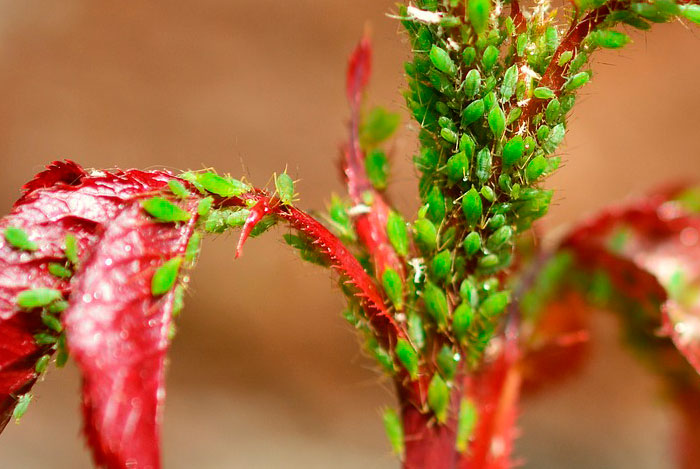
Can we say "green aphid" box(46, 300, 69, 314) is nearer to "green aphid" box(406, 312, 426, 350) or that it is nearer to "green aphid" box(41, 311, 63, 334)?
"green aphid" box(41, 311, 63, 334)

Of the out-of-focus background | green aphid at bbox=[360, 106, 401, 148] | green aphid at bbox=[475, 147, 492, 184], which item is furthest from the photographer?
the out-of-focus background

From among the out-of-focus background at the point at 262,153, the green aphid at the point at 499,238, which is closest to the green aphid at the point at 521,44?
the green aphid at the point at 499,238

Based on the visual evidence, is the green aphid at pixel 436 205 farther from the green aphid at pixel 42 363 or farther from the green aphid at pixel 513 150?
the green aphid at pixel 42 363

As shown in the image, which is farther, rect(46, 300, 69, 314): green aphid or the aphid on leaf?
the aphid on leaf

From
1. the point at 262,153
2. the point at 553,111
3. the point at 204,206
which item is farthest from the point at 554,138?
the point at 262,153

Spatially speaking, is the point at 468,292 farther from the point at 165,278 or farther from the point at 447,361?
the point at 165,278

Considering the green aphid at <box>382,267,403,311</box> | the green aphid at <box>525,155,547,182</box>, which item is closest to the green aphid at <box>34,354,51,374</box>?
the green aphid at <box>382,267,403,311</box>

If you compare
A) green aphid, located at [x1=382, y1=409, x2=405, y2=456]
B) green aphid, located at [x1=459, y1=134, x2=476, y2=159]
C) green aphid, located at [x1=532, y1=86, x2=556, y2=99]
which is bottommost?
green aphid, located at [x1=382, y1=409, x2=405, y2=456]
